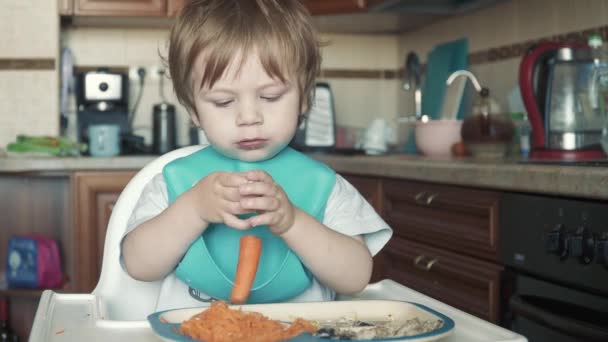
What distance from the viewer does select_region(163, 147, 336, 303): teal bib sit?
1069 millimetres

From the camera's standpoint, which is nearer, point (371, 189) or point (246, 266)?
point (246, 266)

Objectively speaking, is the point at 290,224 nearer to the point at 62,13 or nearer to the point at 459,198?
the point at 459,198

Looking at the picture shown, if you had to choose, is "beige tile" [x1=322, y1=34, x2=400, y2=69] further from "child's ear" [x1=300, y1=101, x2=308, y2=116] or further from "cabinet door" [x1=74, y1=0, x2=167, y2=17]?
"child's ear" [x1=300, y1=101, x2=308, y2=116]

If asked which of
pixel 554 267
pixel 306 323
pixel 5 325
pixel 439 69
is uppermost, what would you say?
pixel 439 69

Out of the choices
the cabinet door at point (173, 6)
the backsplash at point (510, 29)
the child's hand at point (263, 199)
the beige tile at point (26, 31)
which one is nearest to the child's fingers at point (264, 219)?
the child's hand at point (263, 199)

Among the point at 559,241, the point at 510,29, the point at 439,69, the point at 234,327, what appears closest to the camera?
the point at 234,327

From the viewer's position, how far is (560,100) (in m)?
2.19

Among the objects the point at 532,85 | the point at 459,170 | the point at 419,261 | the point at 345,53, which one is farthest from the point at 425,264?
the point at 345,53

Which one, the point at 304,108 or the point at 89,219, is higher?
the point at 304,108

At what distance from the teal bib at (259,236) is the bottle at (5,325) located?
85.4 inches

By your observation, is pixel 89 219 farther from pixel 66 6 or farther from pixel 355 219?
pixel 355 219

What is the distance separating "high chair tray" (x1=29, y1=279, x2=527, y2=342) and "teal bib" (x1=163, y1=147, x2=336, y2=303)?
0.15 meters

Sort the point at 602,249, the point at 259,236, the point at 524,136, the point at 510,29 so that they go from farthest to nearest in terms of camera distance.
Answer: the point at 510,29 → the point at 524,136 → the point at 602,249 → the point at 259,236

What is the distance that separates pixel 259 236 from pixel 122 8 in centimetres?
237
